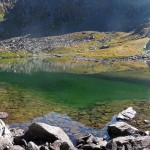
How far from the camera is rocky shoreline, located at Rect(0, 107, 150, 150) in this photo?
138 ft

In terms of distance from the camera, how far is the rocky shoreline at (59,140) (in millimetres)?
42125

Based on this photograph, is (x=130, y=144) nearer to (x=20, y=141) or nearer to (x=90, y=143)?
(x=90, y=143)

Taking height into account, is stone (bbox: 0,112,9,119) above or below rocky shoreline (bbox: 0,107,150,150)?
below

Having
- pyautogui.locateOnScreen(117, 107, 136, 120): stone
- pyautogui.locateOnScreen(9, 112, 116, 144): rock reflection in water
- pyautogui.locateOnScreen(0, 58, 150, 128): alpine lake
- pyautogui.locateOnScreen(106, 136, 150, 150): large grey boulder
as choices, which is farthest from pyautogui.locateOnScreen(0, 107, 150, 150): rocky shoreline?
pyautogui.locateOnScreen(117, 107, 136, 120): stone

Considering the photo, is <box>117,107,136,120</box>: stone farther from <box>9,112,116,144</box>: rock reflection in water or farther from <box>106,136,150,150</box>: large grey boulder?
<box>106,136,150,150</box>: large grey boulder

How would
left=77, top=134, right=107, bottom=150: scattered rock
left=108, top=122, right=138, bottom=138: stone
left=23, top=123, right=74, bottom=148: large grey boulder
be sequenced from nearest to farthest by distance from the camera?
1. left=77, top=134, right=107, bottom=150: scattered rock
2. left=23, top=123, right=74, bottom=148: large grey boulder
3. left=108, top=122, right=138, bottom=138: stone

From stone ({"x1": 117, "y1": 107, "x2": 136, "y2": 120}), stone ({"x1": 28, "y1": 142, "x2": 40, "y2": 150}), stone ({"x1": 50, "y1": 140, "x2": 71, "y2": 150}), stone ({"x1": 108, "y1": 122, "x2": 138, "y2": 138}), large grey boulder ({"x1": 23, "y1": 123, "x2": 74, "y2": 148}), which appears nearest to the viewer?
stone ({"x1": 28, "y1": 142, "x2": 40, "y2": 150})

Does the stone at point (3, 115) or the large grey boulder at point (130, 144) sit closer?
A: the large grey boulder at point (130, 144)

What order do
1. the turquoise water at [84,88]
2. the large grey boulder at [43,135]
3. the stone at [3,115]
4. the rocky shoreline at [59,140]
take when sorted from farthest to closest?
the turquoise water at [84,88] < the stone at [3,115] < the large grey boulder at [43,135] < the rocky shoreline at [59,140]

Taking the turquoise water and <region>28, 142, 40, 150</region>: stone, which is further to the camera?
the turquoise water

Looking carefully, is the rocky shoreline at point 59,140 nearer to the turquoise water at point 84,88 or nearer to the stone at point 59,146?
the stone at point 59,146

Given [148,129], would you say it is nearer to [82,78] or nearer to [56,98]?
[56,98]

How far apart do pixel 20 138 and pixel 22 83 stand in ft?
234

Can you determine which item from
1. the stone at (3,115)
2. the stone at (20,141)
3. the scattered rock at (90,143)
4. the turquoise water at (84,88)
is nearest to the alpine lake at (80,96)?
the turquoise water at (84,88)
